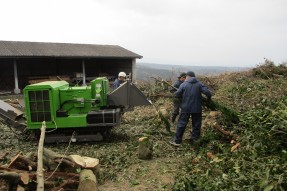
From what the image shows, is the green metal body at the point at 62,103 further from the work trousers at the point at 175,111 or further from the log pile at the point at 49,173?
the work trousers at the point at 175,111

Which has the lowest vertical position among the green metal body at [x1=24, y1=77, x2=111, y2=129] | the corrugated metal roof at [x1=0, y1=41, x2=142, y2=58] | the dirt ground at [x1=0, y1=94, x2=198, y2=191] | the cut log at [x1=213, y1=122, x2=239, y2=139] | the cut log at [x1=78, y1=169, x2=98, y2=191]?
the dirt ground at [x1=0, y1=94, x2=198, y2=191]

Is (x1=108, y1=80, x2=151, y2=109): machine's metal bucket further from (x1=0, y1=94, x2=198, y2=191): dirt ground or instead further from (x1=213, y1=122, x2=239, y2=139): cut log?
(x1=213, y1=122, x2=239, y2=139): cut log

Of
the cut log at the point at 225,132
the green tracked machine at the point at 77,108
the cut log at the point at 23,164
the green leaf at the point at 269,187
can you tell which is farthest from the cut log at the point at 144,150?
the green leaf at the point at 269,187

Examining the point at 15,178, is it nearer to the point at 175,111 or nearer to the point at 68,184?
the point at 68,184

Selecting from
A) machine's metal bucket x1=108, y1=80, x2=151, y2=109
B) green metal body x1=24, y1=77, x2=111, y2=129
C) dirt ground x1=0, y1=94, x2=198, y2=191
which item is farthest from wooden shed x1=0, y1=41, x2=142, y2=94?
machine's metal bucket x1=108, y1=80, x2=151, y2=109

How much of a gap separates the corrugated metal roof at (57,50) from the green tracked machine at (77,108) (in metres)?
12.5

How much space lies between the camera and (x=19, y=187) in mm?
4824

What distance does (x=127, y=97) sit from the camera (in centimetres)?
815

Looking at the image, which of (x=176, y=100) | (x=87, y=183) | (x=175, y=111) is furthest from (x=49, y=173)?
(x=175, y=111)

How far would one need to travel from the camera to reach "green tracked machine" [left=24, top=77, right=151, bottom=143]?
25.1 ft

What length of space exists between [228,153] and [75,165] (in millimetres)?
2682

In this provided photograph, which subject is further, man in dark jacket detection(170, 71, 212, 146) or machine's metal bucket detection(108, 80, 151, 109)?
machine's metal bucket detection(108, 80, 151, 109)

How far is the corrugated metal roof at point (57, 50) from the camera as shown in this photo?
66.1ft

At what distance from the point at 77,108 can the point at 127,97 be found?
1.25 metres
